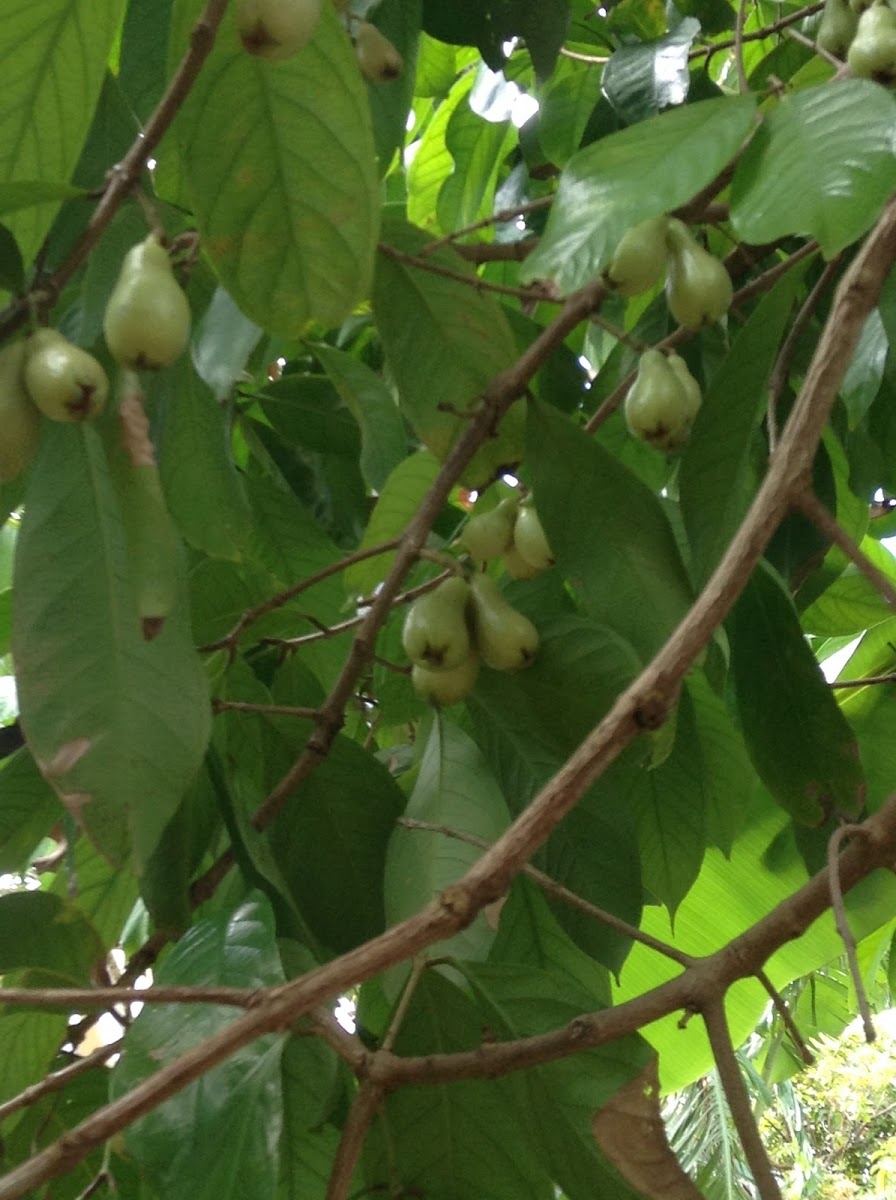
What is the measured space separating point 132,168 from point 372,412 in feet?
1.17

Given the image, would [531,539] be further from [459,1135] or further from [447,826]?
[459,1135]

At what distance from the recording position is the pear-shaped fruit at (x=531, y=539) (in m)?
0.75

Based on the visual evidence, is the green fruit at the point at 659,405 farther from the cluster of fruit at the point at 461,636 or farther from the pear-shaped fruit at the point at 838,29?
the pear-shaped fruit at the point at 838,29

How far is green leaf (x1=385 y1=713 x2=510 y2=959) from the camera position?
2.07ft

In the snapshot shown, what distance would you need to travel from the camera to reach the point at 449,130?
4.40 ft

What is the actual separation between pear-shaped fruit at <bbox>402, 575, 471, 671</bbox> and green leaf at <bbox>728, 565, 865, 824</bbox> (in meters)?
0.15

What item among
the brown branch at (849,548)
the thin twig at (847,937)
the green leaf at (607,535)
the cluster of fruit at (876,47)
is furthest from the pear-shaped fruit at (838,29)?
the thin twig at (847,937)

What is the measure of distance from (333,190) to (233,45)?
0.07 metres

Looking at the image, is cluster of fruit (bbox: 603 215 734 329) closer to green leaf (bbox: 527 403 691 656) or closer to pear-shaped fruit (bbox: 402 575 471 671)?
green leaf (bbox: 527 403 691 656)

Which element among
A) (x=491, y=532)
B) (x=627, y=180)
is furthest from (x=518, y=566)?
(x=627, y=180)

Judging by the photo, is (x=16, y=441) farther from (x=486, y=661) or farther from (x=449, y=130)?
(x=449, y=130)

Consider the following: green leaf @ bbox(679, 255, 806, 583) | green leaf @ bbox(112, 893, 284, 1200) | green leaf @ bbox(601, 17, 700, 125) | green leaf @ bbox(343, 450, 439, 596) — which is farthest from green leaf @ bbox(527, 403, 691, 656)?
green leaf @ bbox(601, 17, 700, 125)

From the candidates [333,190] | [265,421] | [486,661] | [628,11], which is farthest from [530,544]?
[628,11]

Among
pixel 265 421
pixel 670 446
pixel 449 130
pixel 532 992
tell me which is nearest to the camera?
pixel 532 992
